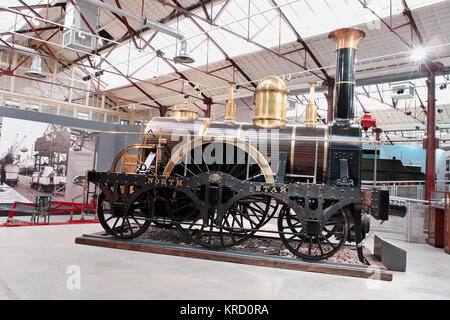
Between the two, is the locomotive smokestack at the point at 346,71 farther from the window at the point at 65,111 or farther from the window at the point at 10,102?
the window at the point at 65,111

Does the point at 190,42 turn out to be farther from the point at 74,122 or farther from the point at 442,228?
the point at 442,228

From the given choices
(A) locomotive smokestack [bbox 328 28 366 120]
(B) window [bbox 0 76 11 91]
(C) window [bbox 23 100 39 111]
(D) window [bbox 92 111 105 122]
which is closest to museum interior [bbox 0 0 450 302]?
(A) locomotive smokestack [bbox 328 28 366 120]

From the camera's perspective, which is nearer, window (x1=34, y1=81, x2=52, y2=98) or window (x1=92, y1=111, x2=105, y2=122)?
window (x1=34, y1=81, x2=52, y2=98)

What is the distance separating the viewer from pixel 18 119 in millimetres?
10141

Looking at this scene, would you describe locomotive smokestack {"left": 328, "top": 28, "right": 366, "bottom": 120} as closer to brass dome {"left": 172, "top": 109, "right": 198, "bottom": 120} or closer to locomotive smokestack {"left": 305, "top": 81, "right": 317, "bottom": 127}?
locomotive smokestack {"left": 305, "top": 81, "right": 317, "bottom": 127}

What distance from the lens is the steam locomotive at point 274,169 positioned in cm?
507

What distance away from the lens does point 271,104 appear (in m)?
5.45

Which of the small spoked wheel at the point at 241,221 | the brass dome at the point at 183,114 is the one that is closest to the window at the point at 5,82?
the brass dome at the point at 183,114

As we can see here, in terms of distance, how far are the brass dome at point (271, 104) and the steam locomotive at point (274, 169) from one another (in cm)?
2

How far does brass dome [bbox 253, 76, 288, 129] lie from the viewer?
5441 millimetres

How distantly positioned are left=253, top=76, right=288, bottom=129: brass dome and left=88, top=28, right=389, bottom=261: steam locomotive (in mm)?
16

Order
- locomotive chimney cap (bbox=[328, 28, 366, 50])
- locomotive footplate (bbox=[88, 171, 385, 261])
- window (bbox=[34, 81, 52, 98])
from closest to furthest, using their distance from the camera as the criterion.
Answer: locomotive footplate (bbox=[88, 171, 385, 261]), locomotive chimney cap (bbox=[328, 28, 366, 50]), window (bbox=[34, 81, 52, 98])

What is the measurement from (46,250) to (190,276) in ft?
9.07
